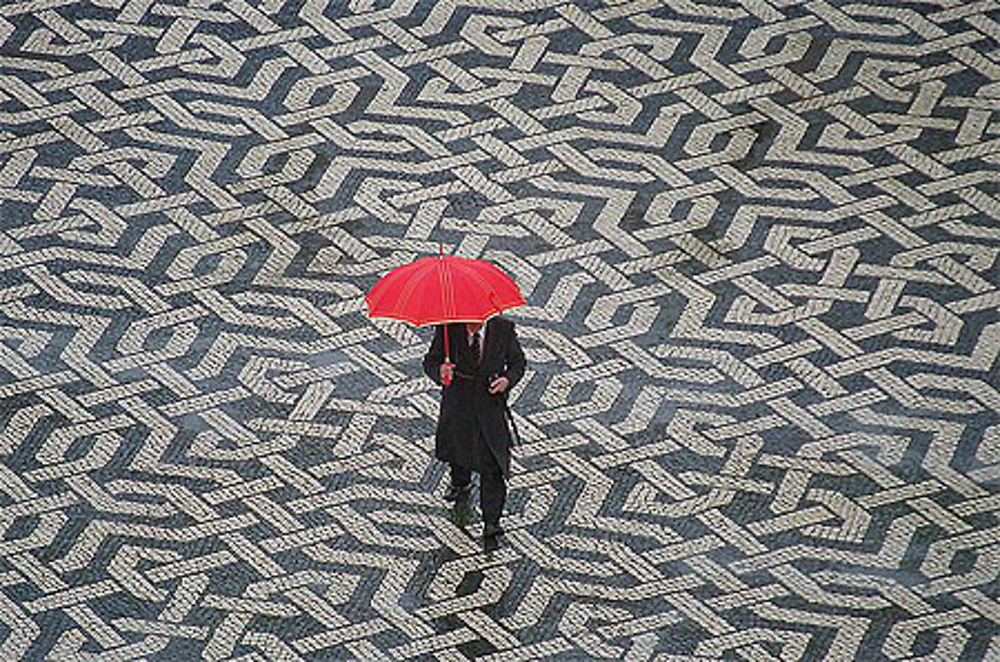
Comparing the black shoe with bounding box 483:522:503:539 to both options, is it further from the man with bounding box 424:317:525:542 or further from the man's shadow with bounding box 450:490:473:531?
the man's shadow with bounding box 450:490:473:531

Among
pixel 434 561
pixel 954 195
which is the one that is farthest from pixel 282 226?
pixel 954 195

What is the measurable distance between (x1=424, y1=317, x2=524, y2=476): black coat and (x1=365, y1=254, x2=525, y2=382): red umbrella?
229 millimetres

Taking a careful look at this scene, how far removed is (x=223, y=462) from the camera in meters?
10.6

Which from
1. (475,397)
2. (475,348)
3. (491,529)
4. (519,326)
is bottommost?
(491,529)

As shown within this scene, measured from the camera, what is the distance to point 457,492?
33.9 ft

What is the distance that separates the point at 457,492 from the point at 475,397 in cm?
63

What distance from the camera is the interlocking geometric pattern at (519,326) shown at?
994 cm

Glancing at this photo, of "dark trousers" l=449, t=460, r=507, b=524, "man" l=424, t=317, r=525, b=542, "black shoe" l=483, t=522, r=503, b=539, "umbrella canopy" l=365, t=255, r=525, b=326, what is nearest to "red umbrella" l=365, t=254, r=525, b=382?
"umbrella canopy" l=365, t=255, r=525, b=326

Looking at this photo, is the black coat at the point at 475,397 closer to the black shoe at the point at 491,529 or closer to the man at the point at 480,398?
the man at the point at 480,398

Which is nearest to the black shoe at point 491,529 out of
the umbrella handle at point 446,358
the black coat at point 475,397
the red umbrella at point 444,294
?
the black coat at point 475,397

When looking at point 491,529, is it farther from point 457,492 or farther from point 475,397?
point 475,397

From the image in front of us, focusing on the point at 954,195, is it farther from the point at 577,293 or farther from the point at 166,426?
the point at 166,426

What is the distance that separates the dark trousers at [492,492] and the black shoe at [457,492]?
0.46ft

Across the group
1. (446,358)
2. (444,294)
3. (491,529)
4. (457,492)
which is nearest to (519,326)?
(457,492)
